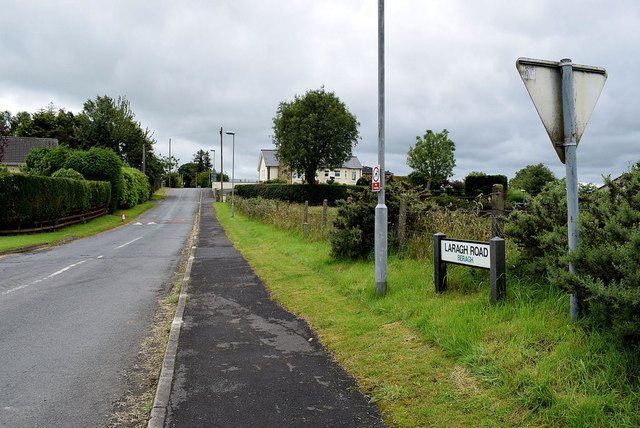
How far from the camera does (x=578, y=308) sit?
14.1 feet

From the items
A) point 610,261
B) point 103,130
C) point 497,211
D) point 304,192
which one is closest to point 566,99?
point 610,261

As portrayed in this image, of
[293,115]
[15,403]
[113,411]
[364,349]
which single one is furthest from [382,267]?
[293,115]

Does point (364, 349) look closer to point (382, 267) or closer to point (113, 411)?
point (382, 267)

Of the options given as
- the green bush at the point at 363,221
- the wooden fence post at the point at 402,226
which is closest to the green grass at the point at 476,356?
the wooden fence post at the point at 402,226

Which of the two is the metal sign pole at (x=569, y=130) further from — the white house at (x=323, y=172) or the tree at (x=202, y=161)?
the tree at (x=202, y=161)

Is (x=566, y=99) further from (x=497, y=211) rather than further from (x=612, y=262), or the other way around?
(x=497, y=211)

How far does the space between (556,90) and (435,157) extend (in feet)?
233

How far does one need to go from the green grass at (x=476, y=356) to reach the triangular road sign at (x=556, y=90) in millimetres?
1815

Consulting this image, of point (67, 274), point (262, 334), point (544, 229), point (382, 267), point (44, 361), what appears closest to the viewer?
point (44, 361)

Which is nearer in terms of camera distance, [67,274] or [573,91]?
[573,91]

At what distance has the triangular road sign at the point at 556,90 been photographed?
4.02 meters

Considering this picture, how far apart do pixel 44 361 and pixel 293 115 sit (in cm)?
5279

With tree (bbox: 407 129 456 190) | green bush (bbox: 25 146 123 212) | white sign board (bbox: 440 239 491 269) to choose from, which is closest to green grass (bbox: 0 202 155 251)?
green bush (bbox: 25 146 123 212)

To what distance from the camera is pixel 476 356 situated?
4258 mm
